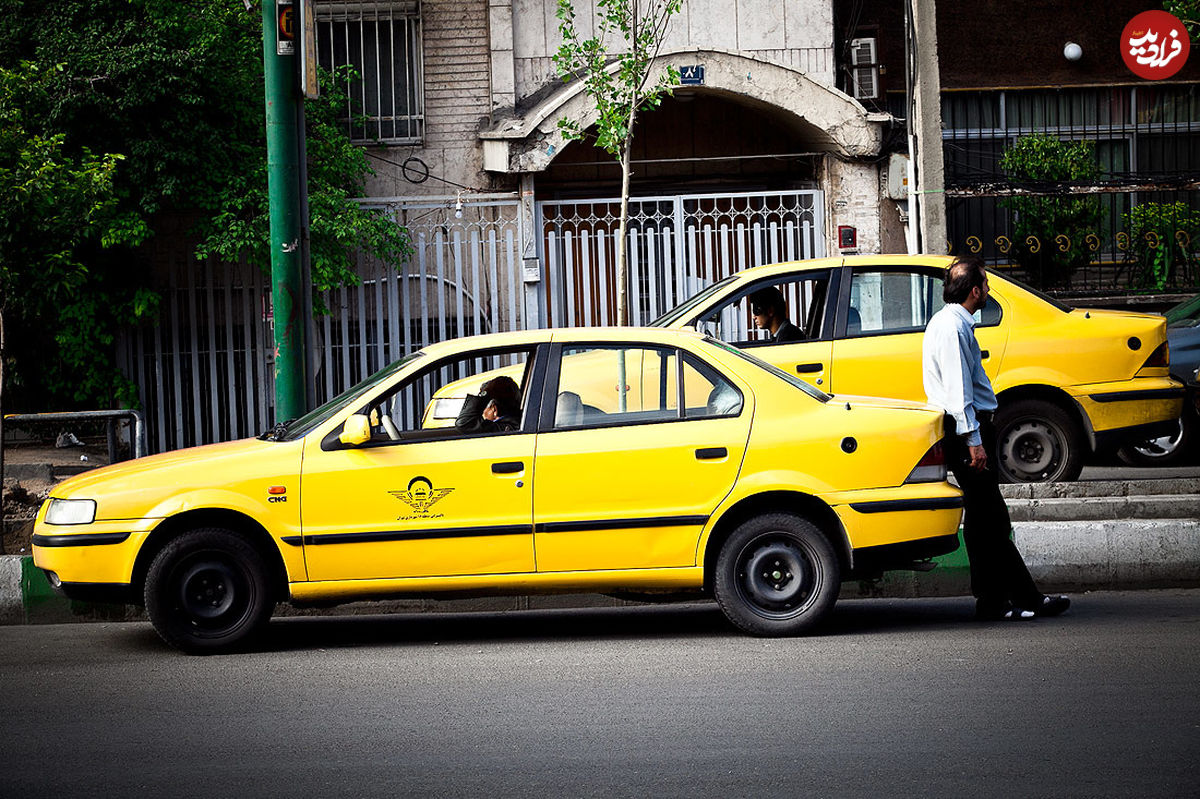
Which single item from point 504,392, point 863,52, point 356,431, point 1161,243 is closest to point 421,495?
point 356,431

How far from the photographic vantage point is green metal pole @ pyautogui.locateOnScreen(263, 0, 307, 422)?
30.3ft

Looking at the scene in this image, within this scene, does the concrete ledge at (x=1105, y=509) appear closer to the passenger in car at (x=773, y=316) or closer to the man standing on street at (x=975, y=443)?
the man standing on street at (x=975, y=443)

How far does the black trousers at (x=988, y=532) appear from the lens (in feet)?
23.8

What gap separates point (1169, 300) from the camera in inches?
578

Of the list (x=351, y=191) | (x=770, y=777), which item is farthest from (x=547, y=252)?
(x=770, y=777)

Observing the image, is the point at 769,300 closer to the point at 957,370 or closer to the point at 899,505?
the point at 957,370

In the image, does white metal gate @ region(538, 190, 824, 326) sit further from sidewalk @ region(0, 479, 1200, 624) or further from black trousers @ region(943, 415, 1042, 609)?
black trousers @ region(943, 415, 1042, 609)

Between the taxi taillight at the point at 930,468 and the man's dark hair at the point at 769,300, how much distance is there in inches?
115

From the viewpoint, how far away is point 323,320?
14.2 metres

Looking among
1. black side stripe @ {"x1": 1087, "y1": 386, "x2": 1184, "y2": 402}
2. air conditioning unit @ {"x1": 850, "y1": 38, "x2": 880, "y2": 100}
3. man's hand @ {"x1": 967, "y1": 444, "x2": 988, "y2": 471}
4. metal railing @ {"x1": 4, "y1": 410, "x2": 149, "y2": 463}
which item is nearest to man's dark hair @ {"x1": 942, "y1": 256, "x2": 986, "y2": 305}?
man's hand @ {"x1": 967, "y1": 444, "x2": 988, "y2": 471}

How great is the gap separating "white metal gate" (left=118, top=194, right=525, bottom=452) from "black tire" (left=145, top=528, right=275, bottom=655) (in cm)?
685

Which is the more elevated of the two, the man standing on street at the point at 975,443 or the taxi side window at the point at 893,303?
the taxi side window at the point at 893,303

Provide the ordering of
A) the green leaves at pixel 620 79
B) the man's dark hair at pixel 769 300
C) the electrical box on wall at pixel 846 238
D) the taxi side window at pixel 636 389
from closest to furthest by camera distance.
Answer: the taxi side window at pixel 636 389
the man's dark hair at pixel 769 300
the green leaves at pixel 620 79
the electrical box on wall at pixel 846 238

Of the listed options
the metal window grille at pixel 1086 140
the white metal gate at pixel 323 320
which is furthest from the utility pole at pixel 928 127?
the white metal gate at pixel 323 320
